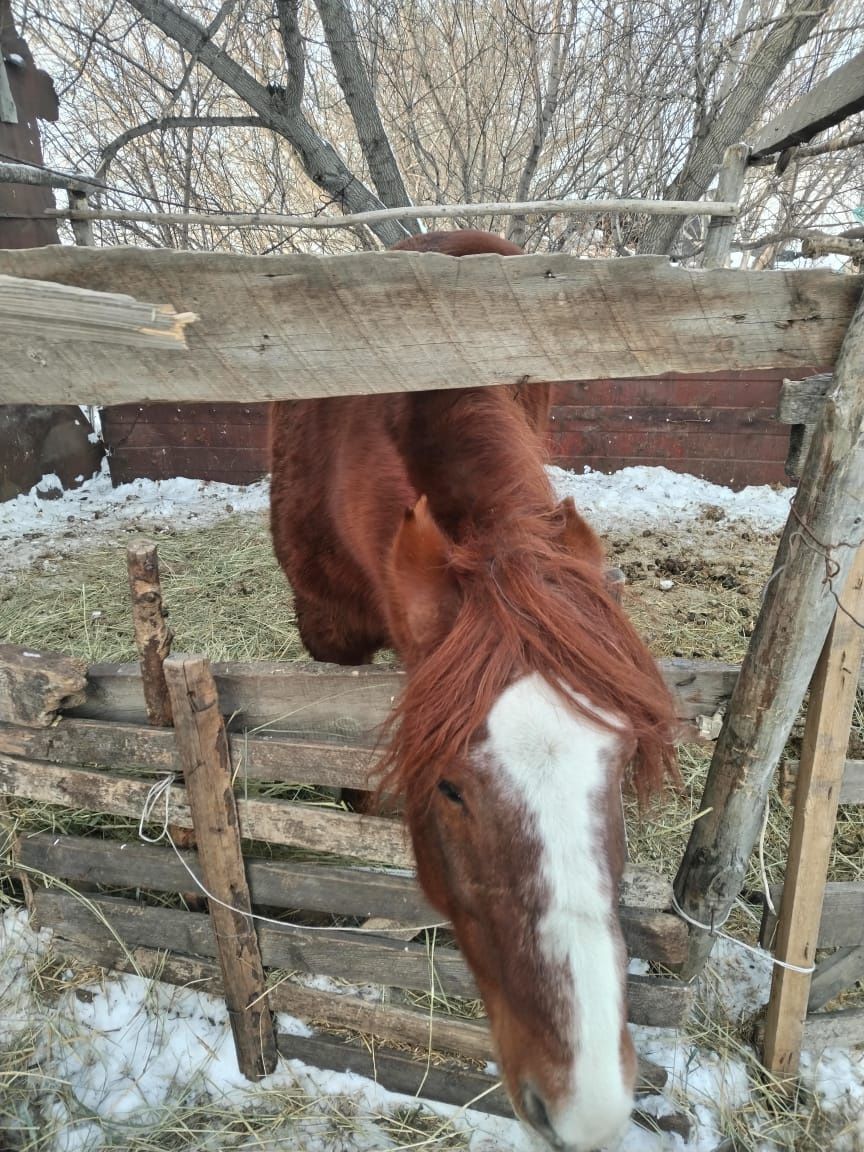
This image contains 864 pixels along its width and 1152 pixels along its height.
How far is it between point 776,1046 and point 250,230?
935 centimetres

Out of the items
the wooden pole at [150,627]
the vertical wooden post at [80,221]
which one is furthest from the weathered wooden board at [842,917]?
the vertical wooden post at [80,221]

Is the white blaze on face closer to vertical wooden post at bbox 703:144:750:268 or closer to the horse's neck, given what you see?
the horse's neck

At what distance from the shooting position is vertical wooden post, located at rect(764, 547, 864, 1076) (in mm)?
1700

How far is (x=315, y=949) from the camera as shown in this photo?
2088 mm

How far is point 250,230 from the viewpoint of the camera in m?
8.38

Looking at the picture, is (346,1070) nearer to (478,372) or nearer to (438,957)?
(438,957)

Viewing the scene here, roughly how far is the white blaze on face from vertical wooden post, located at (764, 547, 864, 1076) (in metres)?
0.87

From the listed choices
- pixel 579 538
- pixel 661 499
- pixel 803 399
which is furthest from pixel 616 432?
pixel 579 538

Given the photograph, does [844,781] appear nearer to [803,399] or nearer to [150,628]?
[803,399]

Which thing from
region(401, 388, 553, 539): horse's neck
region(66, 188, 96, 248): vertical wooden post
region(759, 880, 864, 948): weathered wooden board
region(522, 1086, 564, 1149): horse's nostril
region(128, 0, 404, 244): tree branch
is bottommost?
region(759, 880, 864, 948): weathered wooden board

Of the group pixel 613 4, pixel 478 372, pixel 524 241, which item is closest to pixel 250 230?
pixel 524 241

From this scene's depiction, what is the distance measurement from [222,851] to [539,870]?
46.2 inches

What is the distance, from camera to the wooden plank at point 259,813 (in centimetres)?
192

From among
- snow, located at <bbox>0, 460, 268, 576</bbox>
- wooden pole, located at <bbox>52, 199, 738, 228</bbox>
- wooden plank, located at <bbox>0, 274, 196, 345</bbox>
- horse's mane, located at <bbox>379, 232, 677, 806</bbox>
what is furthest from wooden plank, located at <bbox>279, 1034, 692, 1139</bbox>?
snow, located at <bbox>0, 460, 268, 576</bbox>
